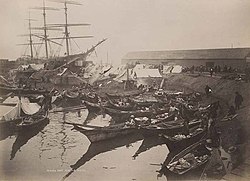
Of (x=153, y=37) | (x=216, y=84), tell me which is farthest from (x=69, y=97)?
(x=216, y=84)

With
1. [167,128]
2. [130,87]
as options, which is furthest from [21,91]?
[167,128]

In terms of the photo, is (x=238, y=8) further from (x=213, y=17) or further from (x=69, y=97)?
(x=69, y=97)

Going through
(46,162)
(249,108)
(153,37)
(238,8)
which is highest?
(238,8)

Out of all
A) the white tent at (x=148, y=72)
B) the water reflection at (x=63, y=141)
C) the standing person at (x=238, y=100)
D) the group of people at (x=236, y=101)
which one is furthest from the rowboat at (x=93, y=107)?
the standing person at (x=238, y=100)

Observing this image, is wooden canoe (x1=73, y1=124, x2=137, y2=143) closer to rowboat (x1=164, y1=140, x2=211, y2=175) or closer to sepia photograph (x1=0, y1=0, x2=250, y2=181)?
sepia photograph (x1=0, y1=0, x2=250, y2=181)

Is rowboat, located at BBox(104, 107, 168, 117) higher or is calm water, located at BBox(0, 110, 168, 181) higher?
rowboat, located at BBox(104, 107, 168, 117)

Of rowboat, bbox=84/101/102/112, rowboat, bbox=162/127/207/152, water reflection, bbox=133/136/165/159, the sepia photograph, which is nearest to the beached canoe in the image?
the sepia photograph
